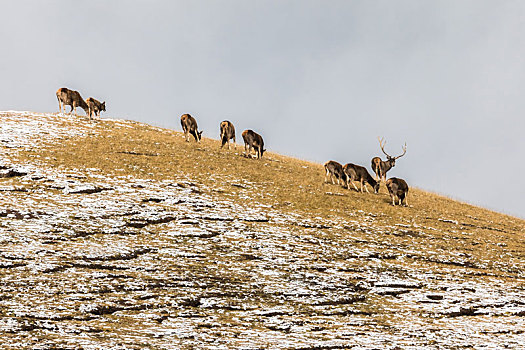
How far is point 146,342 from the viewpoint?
880cm

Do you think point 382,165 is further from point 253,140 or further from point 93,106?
point 93,106

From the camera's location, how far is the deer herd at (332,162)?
2734 centimetres

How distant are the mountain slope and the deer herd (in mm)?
1818

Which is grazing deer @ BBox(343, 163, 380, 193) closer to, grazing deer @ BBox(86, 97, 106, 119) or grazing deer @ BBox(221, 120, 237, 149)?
grazing deer @ BBox(221, 120, 237, 149)

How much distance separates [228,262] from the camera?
14.1m

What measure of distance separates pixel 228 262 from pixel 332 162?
57.2 ft

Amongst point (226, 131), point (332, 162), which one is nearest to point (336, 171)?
point (332, 162)

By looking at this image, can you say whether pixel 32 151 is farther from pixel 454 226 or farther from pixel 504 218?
pixel 504 218

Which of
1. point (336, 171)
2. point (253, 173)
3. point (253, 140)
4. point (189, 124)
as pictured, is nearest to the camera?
point (253, 173)

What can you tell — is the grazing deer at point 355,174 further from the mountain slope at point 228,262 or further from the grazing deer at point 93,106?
the grazing deer at point 93,106

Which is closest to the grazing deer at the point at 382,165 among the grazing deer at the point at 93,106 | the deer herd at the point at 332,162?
the deer herd at the point at 332,162

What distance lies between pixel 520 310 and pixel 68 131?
31414mm

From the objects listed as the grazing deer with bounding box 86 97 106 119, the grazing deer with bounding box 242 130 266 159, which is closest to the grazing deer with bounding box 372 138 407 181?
the grazing deer with bounding box 242 130 266 159

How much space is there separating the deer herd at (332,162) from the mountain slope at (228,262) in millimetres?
1818
